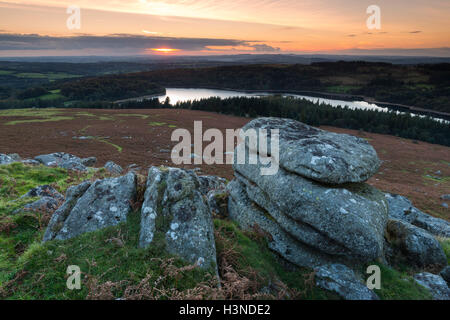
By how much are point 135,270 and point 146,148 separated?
145 ft

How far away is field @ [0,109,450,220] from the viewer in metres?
36.2

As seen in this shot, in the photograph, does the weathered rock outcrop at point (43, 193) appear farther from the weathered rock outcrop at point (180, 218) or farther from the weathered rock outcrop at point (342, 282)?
the weathered rock outcrop at point (342, 282)

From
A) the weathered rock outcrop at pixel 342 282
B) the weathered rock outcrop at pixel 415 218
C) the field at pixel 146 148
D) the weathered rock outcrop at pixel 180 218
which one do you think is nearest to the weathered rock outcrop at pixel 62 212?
the weathered rock outcrop at pixel 180 218

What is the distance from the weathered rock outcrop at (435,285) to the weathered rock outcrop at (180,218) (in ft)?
23.1

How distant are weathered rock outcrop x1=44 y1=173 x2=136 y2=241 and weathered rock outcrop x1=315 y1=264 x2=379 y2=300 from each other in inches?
253

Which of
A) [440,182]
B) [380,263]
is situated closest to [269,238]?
[380,263]

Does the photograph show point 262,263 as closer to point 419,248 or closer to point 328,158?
point 328,158

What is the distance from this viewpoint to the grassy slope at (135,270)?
5543 mm

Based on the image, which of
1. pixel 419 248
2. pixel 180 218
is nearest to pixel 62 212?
pixel 180 218

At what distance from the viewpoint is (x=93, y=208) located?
7.98 meters

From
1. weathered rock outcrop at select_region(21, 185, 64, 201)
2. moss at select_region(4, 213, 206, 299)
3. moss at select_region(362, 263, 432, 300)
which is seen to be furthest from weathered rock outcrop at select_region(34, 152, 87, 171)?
moss at select_region(362, 263, 432, 300)

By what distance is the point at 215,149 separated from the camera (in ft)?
176

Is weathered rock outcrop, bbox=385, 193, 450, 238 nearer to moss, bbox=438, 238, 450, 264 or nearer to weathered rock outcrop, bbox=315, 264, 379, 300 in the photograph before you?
moss, bbox=438, 238, 450, 264

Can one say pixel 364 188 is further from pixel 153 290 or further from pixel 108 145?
pixel 108 145
